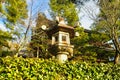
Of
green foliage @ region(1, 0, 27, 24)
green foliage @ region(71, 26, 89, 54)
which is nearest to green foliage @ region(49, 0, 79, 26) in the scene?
green foliage @ region(71, 26, 89, 54)

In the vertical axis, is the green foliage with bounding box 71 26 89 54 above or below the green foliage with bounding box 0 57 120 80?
above

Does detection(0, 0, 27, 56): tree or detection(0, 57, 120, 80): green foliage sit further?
detection(0, 0, 27, 56): tree

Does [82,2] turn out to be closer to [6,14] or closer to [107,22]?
[107,22]

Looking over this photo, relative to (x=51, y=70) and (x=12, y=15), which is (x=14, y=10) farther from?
(x=51, y=70)

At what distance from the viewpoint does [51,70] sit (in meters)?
9.91

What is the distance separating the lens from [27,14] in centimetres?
2455

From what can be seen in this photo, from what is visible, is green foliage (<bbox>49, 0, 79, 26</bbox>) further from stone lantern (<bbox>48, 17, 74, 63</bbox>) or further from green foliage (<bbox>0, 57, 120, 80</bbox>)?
green foliage (<bbox>0, 57, 120, 80</bbox>)

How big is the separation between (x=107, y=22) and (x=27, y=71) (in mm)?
8841

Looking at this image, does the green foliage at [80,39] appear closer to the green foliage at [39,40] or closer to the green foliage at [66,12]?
the green foliage at [66,12]

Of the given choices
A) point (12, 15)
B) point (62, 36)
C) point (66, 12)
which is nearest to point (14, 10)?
point (12, 15)

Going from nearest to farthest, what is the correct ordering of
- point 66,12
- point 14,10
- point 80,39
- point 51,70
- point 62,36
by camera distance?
point 51,70 < point 14,10 < point 80,39 < point 62,36 < point 66,12

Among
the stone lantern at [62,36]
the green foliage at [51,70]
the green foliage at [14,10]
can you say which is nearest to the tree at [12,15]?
the green foliage at [14,10]

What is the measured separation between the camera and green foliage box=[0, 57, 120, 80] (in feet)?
29.5

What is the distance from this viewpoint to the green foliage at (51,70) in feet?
29.5
